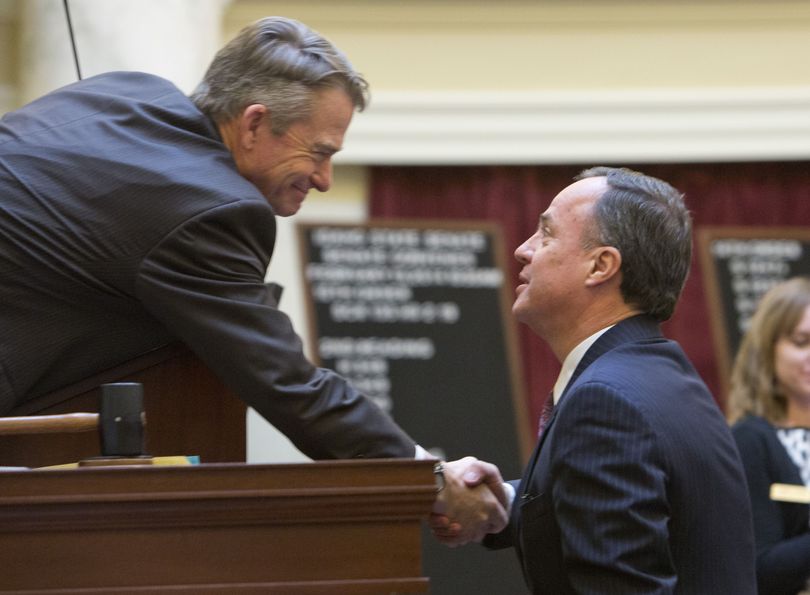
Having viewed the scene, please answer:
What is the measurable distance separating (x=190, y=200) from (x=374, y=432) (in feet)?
1.58

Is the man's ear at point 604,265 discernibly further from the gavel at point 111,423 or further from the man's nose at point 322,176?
the gavel at point 111,423

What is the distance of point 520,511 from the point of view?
Result: 2246mm

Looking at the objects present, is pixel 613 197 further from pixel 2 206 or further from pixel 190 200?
pixel 2 206

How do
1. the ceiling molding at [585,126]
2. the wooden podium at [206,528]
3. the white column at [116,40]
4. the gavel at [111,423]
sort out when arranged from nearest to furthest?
1. the wooden podium at [206,528]
2. the gavel at [111,423]
3. the white column at [116,40]
4. the ceiling molding at [585,126]

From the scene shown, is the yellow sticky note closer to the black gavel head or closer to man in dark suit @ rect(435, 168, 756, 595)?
man in dark suit @ rect(435, 168, 756, 595)

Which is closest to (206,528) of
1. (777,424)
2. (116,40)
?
(777,424)

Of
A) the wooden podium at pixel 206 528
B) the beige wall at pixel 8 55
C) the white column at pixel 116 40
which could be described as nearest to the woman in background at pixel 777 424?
the wooden podium at pixel 206 528

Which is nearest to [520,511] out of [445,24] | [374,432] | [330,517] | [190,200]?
[374,432]

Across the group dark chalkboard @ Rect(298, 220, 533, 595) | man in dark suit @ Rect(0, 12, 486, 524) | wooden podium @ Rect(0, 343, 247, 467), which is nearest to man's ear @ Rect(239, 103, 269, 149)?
man in dark suit @ Rect(0, 12, 486, 524)

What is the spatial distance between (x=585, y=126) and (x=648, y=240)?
3645 millimetres

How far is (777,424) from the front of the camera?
150 inches

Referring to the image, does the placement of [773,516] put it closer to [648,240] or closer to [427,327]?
[648,240]

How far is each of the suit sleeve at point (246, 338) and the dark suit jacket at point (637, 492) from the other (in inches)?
12.2

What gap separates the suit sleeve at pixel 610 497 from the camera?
6.43ft
